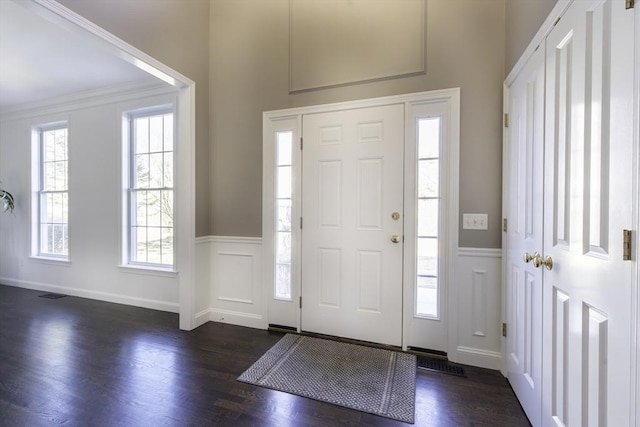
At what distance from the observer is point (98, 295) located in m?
3.64

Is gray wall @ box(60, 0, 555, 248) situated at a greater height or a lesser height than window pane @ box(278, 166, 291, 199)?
greater

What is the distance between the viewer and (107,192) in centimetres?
359

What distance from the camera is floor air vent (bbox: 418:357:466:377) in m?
2.03

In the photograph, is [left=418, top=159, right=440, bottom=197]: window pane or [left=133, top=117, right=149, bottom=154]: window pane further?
[left=133, top=117, right=149, bottom=154]: window pane

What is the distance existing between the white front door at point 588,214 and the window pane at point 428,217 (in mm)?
899

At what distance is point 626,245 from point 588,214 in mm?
241

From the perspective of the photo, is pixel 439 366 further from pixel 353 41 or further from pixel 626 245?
pixel 353 41

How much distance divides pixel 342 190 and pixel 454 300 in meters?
1.31

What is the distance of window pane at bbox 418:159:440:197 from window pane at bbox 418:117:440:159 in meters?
0.07

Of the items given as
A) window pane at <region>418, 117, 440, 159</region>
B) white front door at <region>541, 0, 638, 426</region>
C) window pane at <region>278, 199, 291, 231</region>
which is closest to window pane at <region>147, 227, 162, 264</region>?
window pane at <region>278, 199, 291, 231</region>

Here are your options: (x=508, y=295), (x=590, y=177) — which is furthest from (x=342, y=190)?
(x=590, y=177)

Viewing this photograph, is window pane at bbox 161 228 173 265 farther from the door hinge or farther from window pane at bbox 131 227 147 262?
the door hinge

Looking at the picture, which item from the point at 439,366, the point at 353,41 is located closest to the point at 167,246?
the point at 353,41

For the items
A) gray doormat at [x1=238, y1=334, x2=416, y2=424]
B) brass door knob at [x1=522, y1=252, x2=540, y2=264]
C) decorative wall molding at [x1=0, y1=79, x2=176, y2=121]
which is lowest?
gray doormat at [x1=238, y1=334, x2=416, y2=424]
